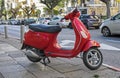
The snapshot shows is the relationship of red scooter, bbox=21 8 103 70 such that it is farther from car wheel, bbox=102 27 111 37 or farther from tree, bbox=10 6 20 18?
tree, bbox=10 6 20 18

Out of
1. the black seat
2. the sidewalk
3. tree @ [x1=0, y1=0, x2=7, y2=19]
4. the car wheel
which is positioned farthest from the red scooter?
tree @ [x1=0, y1=0, x2=7, y2=19]

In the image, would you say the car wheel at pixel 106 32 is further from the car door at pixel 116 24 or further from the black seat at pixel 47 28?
the black seat at pixel 47 28

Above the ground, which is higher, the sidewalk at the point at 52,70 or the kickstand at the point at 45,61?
the kickstand at the point at 45,61

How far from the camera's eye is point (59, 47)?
7.25m

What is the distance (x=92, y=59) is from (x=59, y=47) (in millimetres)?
930

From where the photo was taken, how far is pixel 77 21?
6.95m

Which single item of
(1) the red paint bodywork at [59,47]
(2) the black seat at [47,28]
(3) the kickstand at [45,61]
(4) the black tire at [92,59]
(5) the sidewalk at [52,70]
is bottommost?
(5) the sidewalk at [52,70]

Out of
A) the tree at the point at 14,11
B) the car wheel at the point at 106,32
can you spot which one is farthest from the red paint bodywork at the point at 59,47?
the tree at the point at 14,11

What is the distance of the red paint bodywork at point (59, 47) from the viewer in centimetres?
675

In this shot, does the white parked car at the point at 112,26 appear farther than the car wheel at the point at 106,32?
No

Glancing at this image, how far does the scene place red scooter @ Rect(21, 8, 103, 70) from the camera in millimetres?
6758

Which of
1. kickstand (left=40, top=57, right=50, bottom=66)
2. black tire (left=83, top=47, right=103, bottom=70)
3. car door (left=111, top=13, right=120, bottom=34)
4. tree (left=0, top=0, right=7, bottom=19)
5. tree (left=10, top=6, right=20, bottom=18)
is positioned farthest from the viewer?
tree (left=0, top=0, right=7, bottom=19)

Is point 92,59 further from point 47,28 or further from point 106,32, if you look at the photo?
point 106,32

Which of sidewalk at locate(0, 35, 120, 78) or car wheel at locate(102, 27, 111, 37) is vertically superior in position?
car wheel at locate(102, 27, 111, 37)
